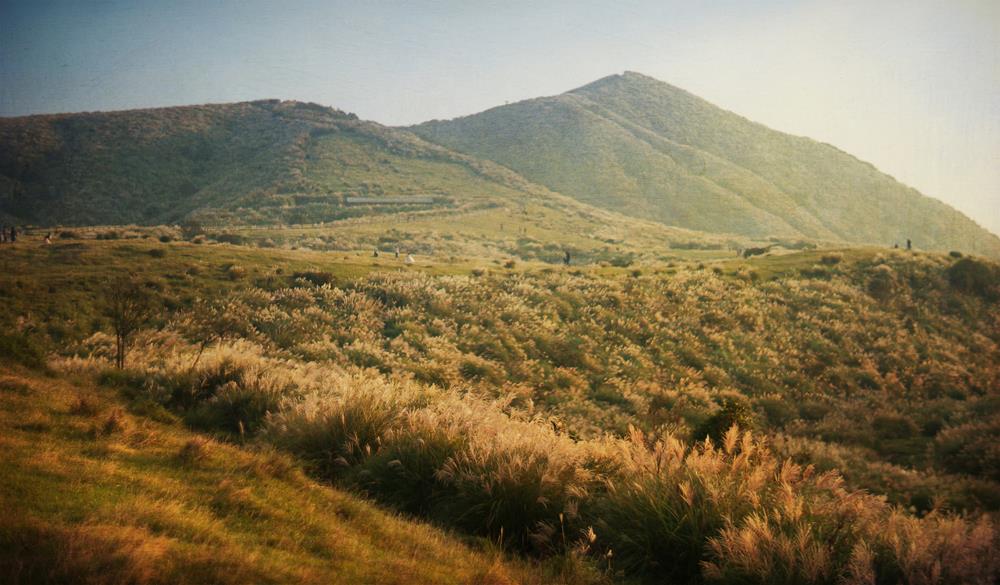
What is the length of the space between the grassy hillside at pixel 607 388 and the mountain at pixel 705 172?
3445 inches

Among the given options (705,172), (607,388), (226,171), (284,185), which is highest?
(705,172)

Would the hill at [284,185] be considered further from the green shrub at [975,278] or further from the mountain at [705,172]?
the green shrub at [975,278]

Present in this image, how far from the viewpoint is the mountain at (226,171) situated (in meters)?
85.8

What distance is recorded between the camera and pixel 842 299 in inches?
1567

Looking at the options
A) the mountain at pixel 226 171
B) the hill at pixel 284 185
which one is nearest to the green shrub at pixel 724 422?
the hill at pixel 284 185

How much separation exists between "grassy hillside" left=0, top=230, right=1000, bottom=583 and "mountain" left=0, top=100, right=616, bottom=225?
5548 cm

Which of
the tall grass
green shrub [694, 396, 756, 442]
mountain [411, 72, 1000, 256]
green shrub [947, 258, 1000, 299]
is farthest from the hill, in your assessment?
the tall grass

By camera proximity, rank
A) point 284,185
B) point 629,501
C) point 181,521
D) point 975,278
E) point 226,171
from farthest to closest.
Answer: point 226,171 < point 284,185 < point 975,278 < point 629,501 < point 181,521

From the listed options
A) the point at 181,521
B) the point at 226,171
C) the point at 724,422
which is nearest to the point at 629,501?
the point at 181,521

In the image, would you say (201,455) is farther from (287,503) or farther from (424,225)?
(424,225)

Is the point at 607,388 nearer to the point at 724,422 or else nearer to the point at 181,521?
the point at 724,422

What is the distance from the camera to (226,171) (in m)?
106

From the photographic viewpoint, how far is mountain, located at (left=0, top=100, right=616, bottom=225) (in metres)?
85.8

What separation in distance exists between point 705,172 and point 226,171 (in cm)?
12242
